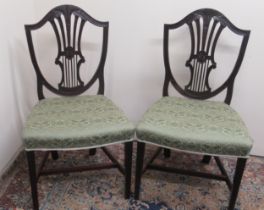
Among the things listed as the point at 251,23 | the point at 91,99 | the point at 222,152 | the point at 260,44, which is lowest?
the point at 222,152

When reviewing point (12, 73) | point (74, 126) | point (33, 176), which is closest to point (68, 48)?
point (12, 73)

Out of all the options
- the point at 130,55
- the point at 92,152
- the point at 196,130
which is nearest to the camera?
the point at 196,130

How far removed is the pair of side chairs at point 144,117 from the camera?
4.01ft

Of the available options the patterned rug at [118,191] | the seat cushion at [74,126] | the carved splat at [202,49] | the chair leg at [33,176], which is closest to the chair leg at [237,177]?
the patterned rug at [118,191]

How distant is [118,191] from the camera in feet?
5.10

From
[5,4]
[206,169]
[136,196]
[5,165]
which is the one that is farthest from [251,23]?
[5,165]

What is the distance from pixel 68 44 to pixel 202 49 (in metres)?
0.74

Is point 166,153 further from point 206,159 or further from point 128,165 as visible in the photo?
point 128,165

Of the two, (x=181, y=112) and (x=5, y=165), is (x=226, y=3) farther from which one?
(x=5, y=165)

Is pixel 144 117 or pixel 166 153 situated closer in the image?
pixel 144 117

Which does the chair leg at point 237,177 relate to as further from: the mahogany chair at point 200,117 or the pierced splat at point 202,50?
the pierced splat at point 202,50

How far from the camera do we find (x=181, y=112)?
141 centimetres

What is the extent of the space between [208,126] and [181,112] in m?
0.17

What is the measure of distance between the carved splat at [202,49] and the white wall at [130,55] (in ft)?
0.41
